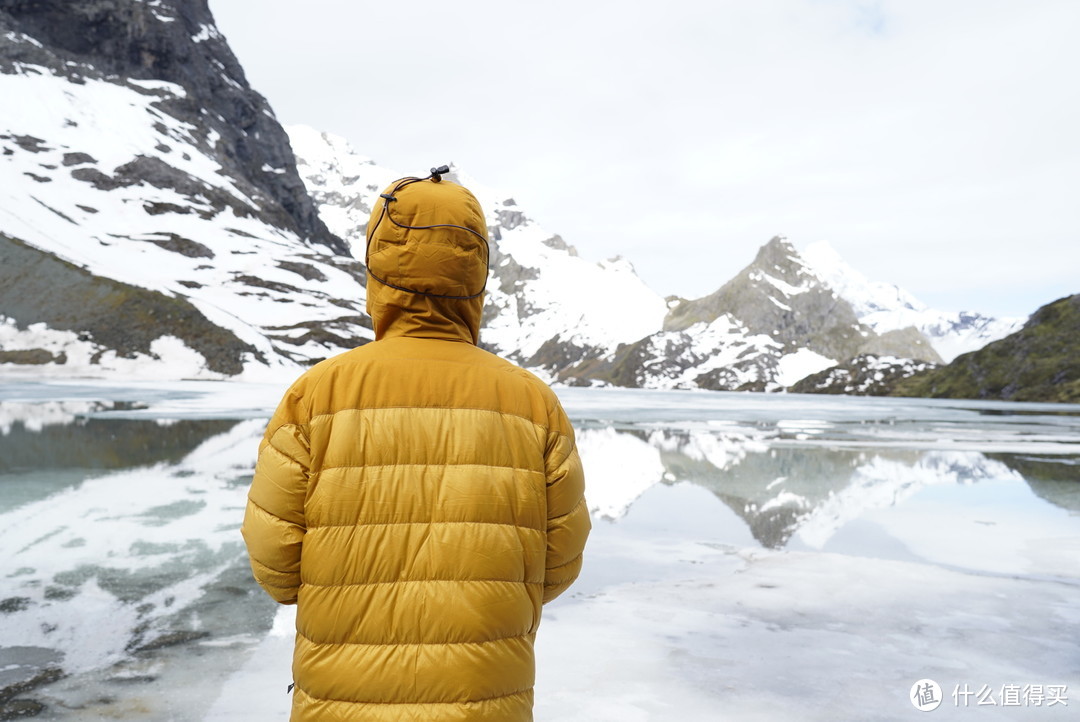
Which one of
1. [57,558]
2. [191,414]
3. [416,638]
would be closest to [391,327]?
[416,638]

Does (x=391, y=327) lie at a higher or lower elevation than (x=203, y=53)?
lower

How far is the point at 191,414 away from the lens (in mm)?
29531

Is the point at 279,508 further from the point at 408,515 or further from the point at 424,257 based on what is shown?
the point at 424,257

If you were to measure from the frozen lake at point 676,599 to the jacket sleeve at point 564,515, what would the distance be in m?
2.21

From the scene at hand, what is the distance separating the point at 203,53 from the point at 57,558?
559 feet

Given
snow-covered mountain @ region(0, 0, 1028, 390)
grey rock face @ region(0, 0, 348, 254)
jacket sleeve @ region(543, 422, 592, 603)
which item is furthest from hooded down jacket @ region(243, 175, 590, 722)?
grey rock face @ region(0, 0, 348, 254)

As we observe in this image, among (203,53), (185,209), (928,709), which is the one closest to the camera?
(928,709)

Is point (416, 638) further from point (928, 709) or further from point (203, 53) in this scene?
point (203, 53)

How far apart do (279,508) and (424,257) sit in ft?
3.20

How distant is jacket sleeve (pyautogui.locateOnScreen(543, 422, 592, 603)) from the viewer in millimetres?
2709

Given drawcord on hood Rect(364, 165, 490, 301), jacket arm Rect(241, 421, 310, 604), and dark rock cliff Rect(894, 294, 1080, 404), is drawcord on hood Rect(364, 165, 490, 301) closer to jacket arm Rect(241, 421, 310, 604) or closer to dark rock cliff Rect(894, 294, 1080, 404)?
jacket arm Rect(241, 421, 310, 604)

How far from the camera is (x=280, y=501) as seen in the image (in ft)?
8.32

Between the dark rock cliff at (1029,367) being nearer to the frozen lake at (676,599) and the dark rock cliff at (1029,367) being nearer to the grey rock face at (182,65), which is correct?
the frozen lake at (676,599)

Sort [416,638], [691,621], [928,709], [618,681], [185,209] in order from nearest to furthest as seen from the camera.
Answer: [416,638], [928,709], [618,681], [691,621], [185,209]
